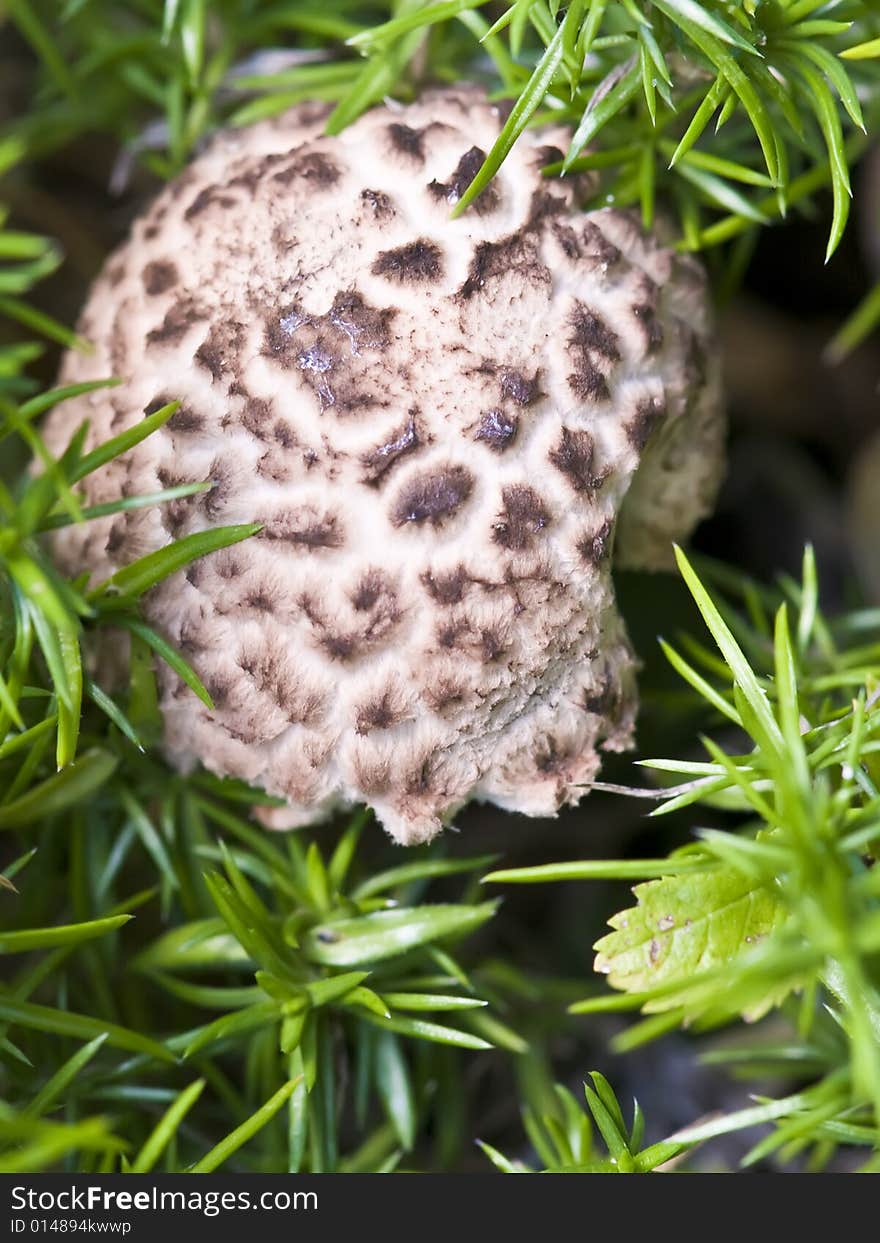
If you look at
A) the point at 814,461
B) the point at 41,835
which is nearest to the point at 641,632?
the point at 814,461

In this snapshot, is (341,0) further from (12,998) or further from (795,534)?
(12,998)

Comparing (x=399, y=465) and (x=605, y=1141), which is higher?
(x=399, y=465)

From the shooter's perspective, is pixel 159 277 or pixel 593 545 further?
pixel 159 277

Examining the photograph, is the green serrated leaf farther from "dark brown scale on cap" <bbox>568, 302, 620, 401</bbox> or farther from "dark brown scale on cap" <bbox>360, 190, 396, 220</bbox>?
"dark brown scale on cap" <bbox>360, 190, 396, 220</bbox>

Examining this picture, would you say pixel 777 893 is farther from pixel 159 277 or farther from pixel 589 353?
pixel 159 277

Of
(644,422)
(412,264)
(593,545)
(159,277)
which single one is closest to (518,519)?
(593,545)

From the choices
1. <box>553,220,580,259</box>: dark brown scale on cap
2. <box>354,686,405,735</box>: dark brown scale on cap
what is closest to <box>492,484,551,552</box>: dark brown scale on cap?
<box>354,686,405,735</box>: dark brown scale on cap

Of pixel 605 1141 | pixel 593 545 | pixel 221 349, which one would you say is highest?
pixel 221 349
